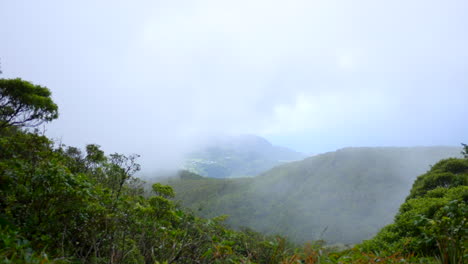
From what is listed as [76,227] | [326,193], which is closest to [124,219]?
[76,227]

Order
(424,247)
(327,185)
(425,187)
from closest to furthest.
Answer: (424,247) → (425,187) → (327,185)

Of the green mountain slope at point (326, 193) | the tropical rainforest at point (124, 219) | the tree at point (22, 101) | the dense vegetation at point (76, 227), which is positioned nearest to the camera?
the tropical rainforest at point (124, 219)

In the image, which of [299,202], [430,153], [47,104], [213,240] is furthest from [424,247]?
[430,153]

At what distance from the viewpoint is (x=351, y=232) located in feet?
228

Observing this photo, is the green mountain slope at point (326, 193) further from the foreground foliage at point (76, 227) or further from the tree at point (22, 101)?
the foreground foliage at point (76, 227)

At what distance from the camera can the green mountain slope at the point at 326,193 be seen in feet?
244

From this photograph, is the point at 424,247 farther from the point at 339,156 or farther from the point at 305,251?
the point at 339,156

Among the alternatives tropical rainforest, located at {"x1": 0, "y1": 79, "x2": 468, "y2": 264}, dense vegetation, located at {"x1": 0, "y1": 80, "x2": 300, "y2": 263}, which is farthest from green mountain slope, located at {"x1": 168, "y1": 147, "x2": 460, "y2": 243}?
dense vegetation, located at {"x1": 0, "y1": 80, "x2": 300, "y2": 263}

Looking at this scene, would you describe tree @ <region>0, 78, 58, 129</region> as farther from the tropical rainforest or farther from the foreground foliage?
the foreground foliage

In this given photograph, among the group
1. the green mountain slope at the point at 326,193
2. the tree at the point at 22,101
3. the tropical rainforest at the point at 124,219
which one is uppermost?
the tree at the point at 22,101

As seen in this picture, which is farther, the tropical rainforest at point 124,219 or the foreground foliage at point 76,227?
the foreground foliage at point 76,227

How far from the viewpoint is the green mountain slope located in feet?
244

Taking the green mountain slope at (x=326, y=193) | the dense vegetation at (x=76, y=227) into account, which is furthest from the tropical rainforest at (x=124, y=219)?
the green mountain slope at (x=326, y=193)

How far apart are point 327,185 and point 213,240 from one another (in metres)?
99.2
